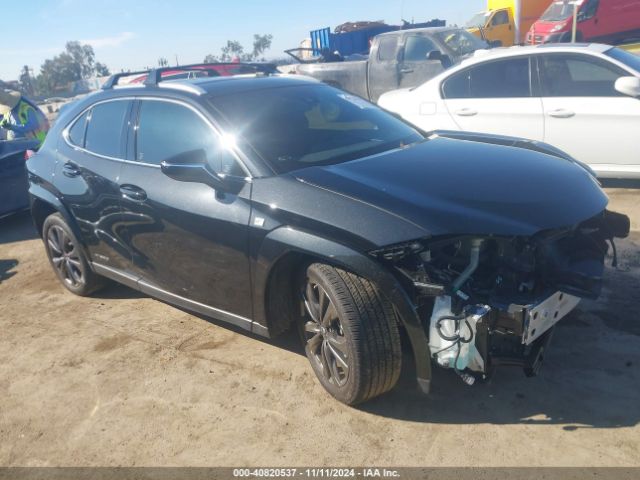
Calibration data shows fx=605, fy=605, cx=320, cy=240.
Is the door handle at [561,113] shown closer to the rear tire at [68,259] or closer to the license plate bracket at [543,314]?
the license plate bracket at [543,314]

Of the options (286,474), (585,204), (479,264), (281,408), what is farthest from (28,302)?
(585,204)

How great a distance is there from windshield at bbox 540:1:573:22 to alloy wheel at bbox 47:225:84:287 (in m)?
18.1

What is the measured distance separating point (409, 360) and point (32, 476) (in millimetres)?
2165

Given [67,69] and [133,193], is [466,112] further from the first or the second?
[67,69]

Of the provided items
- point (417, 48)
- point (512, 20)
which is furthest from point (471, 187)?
point (512, 20)

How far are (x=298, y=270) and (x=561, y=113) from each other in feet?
13.7

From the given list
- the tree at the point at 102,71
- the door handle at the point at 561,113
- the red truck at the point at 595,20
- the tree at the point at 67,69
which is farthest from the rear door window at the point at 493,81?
the tree at the point at 67,69

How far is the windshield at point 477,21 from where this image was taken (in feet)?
78.9

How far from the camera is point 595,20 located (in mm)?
19516

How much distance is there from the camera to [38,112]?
32.0 feet

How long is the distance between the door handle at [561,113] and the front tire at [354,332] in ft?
13.8

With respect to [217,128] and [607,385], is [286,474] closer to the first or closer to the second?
[607,385]

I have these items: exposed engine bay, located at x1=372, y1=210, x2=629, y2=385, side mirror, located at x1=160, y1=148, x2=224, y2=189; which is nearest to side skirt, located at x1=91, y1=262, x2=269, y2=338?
side mirror, located at x1=160, y1=148, x2=224, y2=189

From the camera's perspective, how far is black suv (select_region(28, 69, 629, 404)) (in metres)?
2.91
